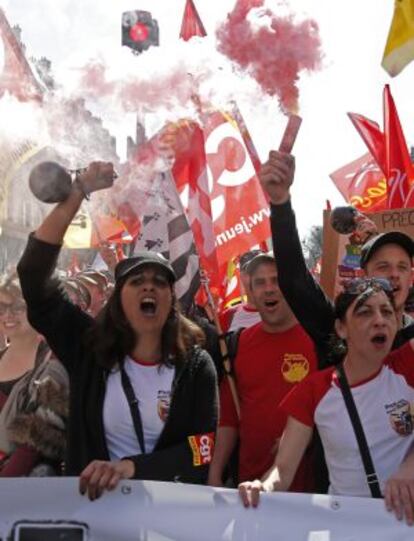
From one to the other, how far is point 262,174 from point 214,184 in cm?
408

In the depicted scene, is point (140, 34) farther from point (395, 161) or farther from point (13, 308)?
point (395, 161)

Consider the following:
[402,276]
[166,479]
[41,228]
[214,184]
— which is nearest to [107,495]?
[166,479]

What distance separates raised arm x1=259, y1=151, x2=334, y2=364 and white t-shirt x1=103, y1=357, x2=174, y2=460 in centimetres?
69

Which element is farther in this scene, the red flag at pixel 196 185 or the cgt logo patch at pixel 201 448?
the red flag at pixel 196 185

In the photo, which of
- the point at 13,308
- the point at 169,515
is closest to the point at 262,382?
the point at 169,515

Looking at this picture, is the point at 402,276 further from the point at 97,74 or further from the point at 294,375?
the point at 97,74

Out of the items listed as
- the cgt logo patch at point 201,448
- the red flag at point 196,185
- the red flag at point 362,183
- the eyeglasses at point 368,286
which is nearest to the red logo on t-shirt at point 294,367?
the eyeglasses at point 368,286

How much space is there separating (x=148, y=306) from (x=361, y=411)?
2.83ft

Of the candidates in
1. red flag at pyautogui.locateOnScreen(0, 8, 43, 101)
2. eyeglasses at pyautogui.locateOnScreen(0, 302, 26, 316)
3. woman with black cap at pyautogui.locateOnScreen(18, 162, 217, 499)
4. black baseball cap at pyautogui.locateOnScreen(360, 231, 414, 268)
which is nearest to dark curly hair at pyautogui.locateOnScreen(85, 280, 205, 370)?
woman with black cap at pyautogui.locateOnScreen(18, 162, 217, 499)

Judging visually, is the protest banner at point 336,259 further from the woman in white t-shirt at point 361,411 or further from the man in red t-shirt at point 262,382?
the woman in white t-shirt at point 361,411

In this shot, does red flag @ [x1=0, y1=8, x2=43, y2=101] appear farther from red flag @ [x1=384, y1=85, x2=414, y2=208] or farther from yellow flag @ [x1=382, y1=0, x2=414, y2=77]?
red flag @ [x1=384, y1=85, x2=414, y2=208]

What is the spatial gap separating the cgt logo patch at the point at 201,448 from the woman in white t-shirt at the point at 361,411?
226mm

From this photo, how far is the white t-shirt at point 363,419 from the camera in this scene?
8.96 ft

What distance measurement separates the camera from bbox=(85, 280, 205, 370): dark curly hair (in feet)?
9.94
